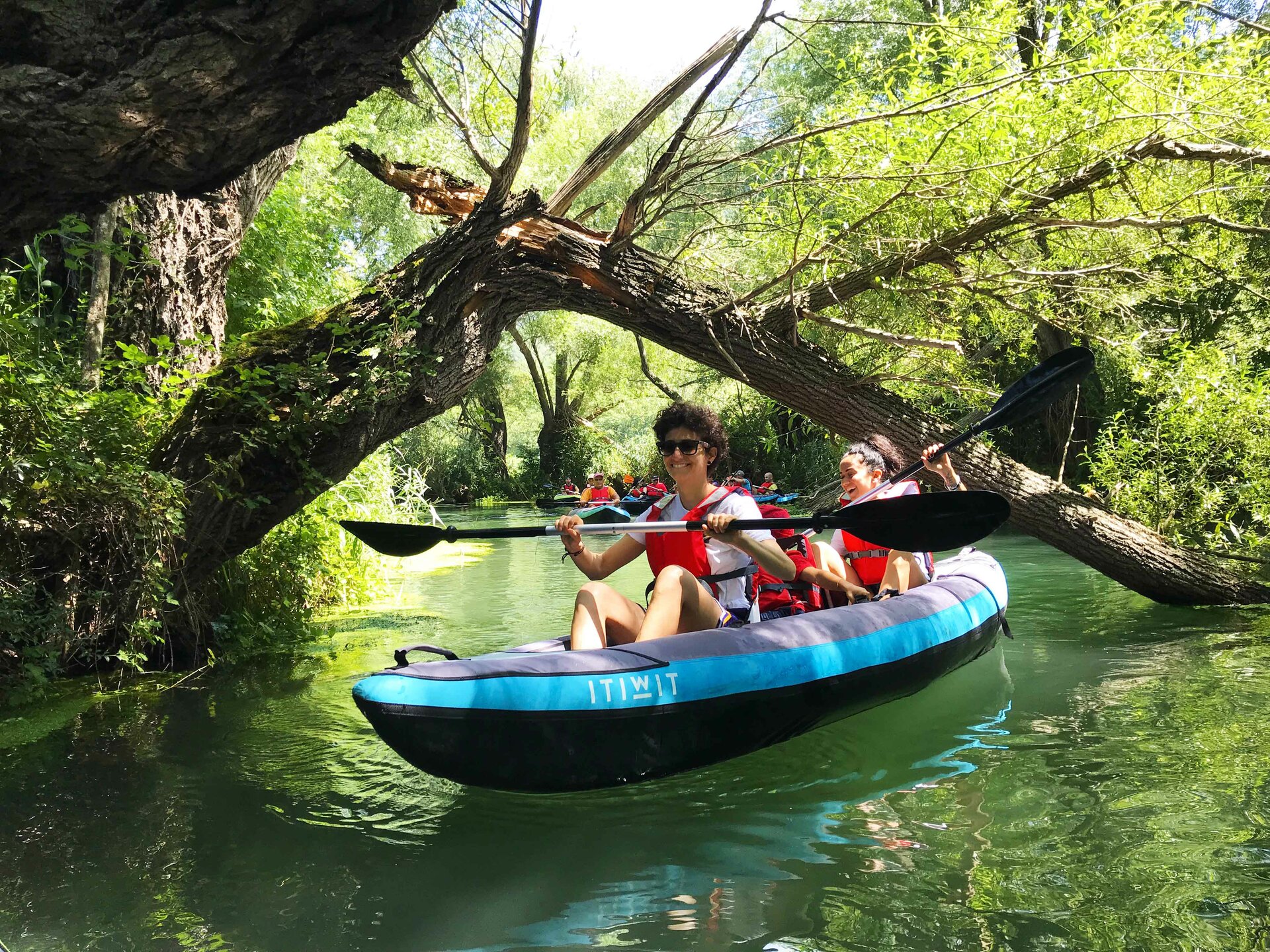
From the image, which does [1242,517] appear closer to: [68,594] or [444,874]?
[444,874]

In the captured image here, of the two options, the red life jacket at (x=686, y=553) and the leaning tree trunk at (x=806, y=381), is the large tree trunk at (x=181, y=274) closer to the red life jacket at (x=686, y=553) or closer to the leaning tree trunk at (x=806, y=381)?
the leaning tree trunk at (x=806, y=381)

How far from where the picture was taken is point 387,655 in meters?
5.78

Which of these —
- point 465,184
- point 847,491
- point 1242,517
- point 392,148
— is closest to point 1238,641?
point 847,491

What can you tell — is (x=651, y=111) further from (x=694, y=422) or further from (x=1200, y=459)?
(x=1200, y=459)

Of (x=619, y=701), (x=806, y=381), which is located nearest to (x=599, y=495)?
(x=806, y=381)

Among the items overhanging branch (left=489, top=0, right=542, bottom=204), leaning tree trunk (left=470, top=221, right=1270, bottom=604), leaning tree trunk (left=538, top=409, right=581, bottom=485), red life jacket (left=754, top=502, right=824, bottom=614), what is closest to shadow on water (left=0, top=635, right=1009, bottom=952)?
red life jacket (left=754, top=502, right=824, bottom=614)

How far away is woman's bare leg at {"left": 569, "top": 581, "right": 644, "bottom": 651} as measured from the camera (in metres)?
3.59

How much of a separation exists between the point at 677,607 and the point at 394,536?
143 centimetres

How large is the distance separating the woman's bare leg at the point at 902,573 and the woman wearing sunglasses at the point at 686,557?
118cm

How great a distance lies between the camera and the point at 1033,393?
506cm

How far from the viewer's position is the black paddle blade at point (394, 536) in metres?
4.29

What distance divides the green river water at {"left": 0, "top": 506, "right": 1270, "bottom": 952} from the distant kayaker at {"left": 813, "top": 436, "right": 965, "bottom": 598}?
0.64 m

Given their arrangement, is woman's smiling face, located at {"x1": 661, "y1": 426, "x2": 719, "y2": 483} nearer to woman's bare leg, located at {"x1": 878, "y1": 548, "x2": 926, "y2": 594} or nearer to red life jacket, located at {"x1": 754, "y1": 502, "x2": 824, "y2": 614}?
red life jacket, located at {"x1": 754, "y1": 502, "x2": 824, "y2": 614}

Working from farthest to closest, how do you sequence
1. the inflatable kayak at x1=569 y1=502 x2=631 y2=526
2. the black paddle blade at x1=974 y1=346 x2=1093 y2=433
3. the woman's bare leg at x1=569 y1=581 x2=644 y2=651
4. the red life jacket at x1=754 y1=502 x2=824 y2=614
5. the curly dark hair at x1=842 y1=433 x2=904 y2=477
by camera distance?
the curly dark hair at x1=842 y1=433 x2=904 y2=477 → the black paddle blade at x1=974 y1=346 x2=1093 y2=433 → the red life jacket at x1=754 y1=502 x2=824 y2=614 → the inflatable kayak at x1=569 y1=502 x2=631 y2=526 → the woman's bare leg at x1=569 y1=581 x2=644 y2=651
